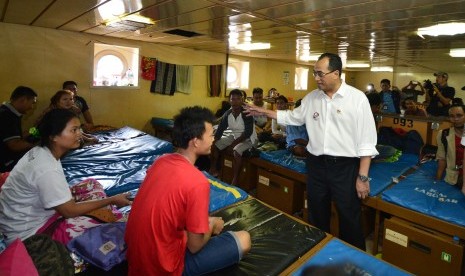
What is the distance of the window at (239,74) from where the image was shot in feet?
25.3

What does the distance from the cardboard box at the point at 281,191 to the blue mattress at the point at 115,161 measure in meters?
1.36

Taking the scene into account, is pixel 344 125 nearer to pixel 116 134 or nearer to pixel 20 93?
pixel 20 93

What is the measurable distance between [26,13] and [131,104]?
96.7 inches

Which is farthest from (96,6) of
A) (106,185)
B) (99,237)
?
(99,237)

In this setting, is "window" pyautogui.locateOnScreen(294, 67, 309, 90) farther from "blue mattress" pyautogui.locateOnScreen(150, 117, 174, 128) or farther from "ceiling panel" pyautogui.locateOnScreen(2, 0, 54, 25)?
"ceiling panel" pyautogui.locateOnScreen(2, 0, 54, 25)

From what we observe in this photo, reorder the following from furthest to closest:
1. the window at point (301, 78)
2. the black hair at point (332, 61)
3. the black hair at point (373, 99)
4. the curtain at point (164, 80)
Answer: the window at point (301, 78), the curtain at point (164, 80), the black hair at point (373, 99), the black hair at point (332, 61)

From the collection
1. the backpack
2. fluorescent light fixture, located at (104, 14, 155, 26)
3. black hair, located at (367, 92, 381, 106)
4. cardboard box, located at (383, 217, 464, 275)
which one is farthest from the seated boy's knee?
black hair, located at (367, 92, 381, 106)

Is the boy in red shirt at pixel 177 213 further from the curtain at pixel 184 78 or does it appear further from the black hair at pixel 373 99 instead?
the curtain at pixel 184 78

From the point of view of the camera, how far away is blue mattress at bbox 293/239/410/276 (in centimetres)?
136

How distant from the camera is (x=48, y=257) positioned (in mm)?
1054

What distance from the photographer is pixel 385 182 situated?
2643mm

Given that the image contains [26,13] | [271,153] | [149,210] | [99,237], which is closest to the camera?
[149,210]

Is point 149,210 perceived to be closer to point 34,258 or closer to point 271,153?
point 34,258

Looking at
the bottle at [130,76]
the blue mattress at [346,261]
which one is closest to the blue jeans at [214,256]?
the blue mattress at [346,261]
